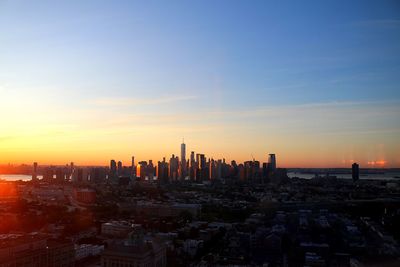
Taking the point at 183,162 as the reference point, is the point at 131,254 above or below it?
below

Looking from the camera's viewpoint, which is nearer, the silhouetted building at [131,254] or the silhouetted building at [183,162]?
the silhouetted building at [131,254]

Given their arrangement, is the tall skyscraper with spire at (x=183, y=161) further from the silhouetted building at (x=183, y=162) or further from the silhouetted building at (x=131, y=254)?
the silhouetted building at (x=131, y=254)

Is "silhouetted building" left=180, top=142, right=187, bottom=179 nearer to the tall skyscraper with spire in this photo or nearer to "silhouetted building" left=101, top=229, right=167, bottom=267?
the tall skyscraper with spire

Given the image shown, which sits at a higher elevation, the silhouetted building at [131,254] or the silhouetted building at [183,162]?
the silhouetted building at [183,162]

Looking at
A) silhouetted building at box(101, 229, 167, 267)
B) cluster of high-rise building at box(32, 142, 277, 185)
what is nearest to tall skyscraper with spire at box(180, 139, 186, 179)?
cluster of high-rise building at box(32, 142, 277, 185)

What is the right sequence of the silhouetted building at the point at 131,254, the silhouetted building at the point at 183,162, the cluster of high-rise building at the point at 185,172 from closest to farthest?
the silhouetted building at the point at 131,254 → the cluster of high-rise building at the point at 185,172 → the silhouetted building at the point at 183,162

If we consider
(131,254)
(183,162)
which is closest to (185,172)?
(183,162)

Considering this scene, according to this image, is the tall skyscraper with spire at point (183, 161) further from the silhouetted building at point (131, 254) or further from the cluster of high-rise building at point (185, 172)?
the silhouetted building at point (131, 254)

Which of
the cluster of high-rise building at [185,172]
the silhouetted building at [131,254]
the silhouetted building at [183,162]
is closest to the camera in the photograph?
the silhouetted building at [131,254]

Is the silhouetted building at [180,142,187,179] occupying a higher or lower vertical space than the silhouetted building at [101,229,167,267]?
higher

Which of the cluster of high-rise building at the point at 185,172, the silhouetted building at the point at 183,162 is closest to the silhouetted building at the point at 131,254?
the cluster of high-rise building at the point at 185,172

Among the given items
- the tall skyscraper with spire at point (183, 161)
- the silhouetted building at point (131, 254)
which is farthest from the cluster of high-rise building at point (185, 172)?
the silhouetted building at point (131, 254)

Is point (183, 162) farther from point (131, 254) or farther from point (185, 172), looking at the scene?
point (131, 254)
